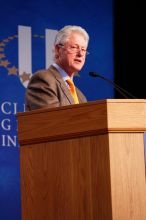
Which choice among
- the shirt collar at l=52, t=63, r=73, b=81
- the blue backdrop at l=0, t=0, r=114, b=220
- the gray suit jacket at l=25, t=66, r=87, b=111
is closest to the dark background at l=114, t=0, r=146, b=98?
the blue backdrop at l=0, t=0, r=114, b=220

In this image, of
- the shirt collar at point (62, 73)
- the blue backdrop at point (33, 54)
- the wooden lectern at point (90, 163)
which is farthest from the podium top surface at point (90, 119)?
the blue backdrop at point (33, 54)

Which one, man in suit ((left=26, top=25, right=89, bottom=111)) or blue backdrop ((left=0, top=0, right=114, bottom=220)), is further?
blue backdrop ((left=0, top=0, right=114, bottom=220))

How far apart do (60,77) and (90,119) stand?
0.85m

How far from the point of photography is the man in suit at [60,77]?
3.69 meters

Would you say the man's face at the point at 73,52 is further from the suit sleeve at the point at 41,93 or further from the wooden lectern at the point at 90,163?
the wooden lectern at the point at 90,163

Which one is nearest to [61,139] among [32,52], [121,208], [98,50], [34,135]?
[34,135]

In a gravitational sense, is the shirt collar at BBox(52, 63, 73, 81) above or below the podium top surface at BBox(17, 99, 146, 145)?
above

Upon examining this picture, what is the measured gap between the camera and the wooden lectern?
9.89 feet

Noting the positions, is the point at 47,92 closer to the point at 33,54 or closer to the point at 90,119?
the point at 90,119

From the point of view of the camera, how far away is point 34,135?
10.7 ft

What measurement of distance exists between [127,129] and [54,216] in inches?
20.5

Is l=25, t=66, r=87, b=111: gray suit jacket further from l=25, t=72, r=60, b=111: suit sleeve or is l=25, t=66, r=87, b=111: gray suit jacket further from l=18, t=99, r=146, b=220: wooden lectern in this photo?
l=18, t=99, r=146, b=220: wooden lectern

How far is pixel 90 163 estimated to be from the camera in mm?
3061

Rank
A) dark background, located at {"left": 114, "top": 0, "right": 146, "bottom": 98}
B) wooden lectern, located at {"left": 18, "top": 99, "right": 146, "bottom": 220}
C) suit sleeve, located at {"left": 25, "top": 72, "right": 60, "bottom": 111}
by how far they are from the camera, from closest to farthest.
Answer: wooden lectern, located at {"left": 18, "top": 99, "right": 146, "bottom": 220} < suit sleeve, located at {"left": 25, "top": 72, "right": 60, "bottom": 111} < dark background, located at {"left": 114, "top": 0, "right": 146, "bottom": 98}
